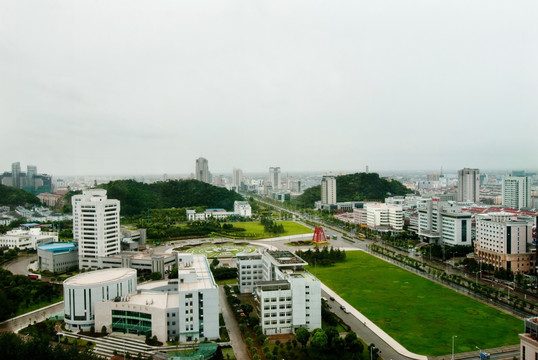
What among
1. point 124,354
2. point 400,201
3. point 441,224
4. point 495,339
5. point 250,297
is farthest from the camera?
point 400,201

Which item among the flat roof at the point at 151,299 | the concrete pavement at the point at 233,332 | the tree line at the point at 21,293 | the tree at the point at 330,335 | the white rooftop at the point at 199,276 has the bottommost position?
the concrete pavement at the point at 233,332

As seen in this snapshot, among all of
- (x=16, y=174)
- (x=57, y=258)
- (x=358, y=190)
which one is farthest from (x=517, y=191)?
(x=16, y=174)

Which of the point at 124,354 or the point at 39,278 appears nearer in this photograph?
the point at 124,354

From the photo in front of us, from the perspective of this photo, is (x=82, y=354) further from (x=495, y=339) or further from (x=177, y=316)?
(x=495, y=339)

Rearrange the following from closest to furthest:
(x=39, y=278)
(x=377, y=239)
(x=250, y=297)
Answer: (x=250, y=297), (x=39, y=278), (x=377, y=239)

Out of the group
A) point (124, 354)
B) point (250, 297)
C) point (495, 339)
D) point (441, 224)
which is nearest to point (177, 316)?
point (124, 354)

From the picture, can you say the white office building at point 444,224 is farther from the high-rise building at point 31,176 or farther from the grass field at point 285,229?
the high-rise building at point 31,176

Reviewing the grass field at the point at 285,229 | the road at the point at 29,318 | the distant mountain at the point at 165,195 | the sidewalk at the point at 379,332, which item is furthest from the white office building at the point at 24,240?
the sidewalk at the point at 379,332
